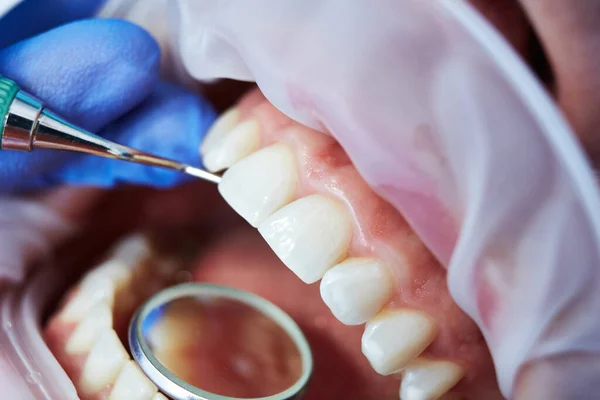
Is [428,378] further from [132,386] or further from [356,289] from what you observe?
[132,386]

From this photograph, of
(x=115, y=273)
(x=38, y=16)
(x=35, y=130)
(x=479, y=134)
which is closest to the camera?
(x=479, y=134)

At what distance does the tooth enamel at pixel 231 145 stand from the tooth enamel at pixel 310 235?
0.10 m

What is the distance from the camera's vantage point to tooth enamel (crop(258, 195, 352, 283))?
0.67 metres

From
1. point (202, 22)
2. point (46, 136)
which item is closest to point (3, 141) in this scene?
point (46, 136)

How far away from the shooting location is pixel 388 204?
69 centimetres

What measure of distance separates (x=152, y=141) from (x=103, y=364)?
0.25 metres

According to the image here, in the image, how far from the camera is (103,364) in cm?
72

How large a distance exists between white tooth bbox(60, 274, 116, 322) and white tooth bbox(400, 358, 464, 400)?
366 mm

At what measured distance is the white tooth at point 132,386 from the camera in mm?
672

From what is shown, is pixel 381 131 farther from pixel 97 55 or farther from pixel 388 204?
pixel 97 55

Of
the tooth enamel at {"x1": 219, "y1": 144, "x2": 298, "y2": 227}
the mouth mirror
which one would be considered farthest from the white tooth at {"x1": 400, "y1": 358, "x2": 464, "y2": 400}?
the tooth enamel at {"x1": 219, "y1": 144, "x2": 298, "y2": 227}

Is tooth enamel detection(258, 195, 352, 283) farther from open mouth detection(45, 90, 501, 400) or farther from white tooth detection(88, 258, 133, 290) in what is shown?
white tooth detection(88, 258, 133, 290)

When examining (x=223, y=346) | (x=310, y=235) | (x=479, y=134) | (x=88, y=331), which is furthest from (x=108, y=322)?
(x=479, y=134)

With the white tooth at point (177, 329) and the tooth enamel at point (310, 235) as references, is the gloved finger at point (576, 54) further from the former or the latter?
the white tooth at point (177, 329)
